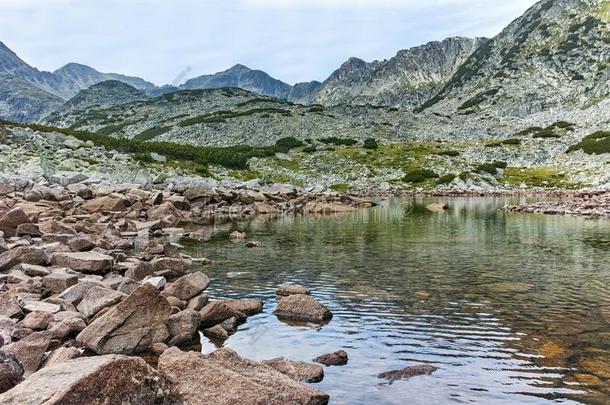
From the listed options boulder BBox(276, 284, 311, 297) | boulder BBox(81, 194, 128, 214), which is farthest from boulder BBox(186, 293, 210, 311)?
Answer: boulder BBox(81, 194, 128, 214)

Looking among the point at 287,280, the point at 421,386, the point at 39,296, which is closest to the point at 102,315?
the point at 39,296

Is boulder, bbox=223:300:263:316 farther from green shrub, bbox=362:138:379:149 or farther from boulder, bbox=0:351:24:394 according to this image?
green shrub, bbox=362:138:379:149

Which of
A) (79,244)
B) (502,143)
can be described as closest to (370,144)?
(502,143)

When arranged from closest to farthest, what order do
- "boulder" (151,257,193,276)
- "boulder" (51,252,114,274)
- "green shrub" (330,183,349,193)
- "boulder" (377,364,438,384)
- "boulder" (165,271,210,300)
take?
"boulder" (377,364,438,384), "boulder" (165,271,210,300), "boulder" (51,252,114,274), "boulder" (151,257,193,276), "green shrub" (330,183,349,193)

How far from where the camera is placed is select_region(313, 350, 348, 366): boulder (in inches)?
502

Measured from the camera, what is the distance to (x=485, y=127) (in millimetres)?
175000

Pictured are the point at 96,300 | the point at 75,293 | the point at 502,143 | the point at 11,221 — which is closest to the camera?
the point at 96,300

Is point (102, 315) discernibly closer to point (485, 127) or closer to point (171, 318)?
point (171, 318)

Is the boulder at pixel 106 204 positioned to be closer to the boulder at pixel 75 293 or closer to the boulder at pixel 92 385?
the boulder at pixel 75 293

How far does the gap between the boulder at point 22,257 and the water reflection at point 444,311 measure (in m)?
7.25

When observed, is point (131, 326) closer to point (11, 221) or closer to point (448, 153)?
point (11, 221)

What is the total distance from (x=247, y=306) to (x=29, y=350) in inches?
289

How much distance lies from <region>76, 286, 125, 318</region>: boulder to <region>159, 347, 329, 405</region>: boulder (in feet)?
17.7

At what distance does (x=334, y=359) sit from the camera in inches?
504
